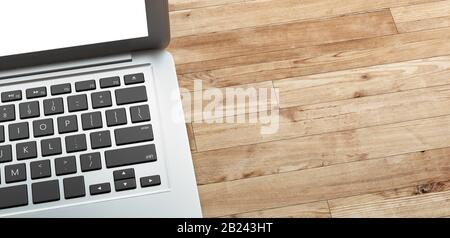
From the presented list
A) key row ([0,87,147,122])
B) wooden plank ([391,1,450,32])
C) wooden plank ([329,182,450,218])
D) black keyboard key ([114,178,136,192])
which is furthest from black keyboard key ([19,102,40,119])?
wooden plank ([391,1,450,32])

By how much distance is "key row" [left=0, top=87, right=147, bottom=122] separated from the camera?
58cm

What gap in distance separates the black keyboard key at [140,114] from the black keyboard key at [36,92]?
3.5 inches

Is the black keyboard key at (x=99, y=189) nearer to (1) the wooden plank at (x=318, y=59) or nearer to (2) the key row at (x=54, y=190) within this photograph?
(2) the key row at (x=54, y=190)

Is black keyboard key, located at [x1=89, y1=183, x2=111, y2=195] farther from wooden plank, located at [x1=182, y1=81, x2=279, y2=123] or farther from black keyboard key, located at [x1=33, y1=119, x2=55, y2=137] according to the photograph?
wooden plank, located at [x1=182, y1=81, x2=279, y2=123]

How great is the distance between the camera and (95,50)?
0.61 metres

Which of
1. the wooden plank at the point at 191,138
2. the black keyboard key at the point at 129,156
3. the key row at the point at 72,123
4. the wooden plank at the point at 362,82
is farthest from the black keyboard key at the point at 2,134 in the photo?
the wooden plank at the point at 362,82

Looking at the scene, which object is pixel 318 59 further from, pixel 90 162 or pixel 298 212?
pixel 90 162

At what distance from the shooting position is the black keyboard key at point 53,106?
580mm

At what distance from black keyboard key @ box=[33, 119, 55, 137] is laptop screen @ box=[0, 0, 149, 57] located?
0.07m

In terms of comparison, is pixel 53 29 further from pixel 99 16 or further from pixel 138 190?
pixel 138 190

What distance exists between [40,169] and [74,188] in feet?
0.12

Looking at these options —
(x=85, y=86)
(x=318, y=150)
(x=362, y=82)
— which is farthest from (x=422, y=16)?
(x=85, y=86)

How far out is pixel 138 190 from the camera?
1.84ft

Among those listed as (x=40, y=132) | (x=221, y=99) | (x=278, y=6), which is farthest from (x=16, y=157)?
(x=278, y=6)
